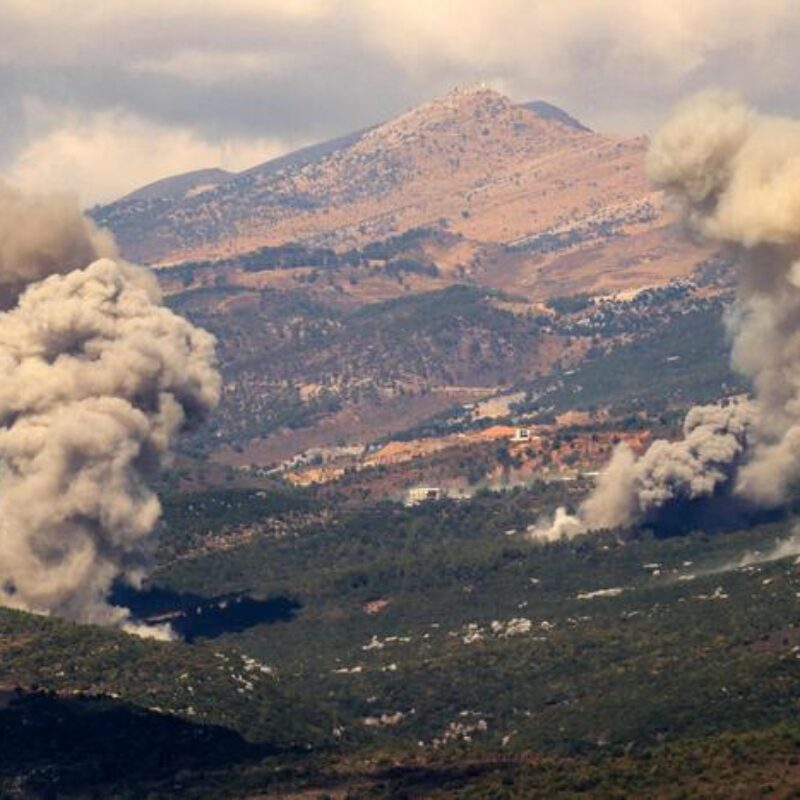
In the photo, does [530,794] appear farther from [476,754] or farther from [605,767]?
[476,754]

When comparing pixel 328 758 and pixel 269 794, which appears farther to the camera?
pixel 328 758

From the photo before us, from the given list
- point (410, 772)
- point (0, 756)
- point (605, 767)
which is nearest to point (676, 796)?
point (605, 767)

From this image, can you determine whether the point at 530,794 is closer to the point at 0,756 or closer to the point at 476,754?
the point at 476,754

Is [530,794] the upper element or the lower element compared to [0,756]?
lower

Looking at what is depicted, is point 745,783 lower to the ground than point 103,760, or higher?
lower

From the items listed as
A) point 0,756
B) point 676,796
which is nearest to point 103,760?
point 0,756

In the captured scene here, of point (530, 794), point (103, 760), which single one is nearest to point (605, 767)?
point (530, 794)

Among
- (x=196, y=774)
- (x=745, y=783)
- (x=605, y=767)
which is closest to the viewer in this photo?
(x=745, y=783)

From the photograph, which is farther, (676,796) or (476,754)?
(476,754)

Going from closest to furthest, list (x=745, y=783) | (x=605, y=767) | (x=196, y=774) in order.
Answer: (x=745, y=783) < (x=605, y=767) < (x=196, y=774)
